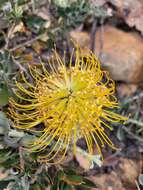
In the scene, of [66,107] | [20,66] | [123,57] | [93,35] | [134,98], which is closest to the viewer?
[66,107]

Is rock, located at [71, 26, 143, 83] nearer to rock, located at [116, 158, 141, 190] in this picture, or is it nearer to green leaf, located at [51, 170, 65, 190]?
rock, located at [116, 158, 141, 190]

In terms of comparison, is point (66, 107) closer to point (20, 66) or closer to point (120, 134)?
point (20, 66)

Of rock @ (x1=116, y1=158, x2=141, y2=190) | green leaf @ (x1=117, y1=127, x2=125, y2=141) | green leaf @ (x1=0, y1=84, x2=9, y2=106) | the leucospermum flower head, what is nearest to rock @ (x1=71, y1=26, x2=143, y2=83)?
green leaf @ (x1=117, y1=127, x2=125, y2=141)

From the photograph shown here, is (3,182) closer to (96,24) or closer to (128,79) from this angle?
(128,79)

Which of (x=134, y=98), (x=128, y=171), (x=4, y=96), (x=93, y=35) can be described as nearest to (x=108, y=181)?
(x=128, y=171)

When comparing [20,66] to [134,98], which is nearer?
[20,66]

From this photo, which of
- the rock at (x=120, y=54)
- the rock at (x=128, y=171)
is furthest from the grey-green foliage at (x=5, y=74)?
the rock at (x=128, y=171)

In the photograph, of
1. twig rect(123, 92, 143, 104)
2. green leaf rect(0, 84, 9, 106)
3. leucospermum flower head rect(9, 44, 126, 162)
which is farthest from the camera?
twig rect(123, 92, 143, 104)

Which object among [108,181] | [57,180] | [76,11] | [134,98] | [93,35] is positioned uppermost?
[76,11]
